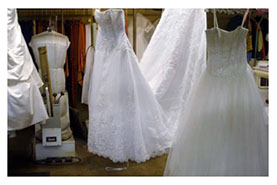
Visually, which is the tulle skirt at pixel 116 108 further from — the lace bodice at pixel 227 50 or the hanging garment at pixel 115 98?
the lace bodice at pixel 227 50

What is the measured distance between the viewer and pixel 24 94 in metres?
2.19

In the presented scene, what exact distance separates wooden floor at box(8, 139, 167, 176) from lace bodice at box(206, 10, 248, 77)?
879 mm

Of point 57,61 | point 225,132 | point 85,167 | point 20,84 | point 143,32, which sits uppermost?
point 143,32

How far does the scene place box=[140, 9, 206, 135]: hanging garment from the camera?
10.4 ft

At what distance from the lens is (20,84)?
2195 millimetres

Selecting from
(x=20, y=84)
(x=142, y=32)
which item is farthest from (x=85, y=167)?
(x=142, y=32)

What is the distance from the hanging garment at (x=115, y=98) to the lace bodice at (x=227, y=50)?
818 millimetres

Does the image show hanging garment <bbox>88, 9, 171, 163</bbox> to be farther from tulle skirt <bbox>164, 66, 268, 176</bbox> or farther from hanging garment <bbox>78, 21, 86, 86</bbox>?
tulle skirt <bbox>164, 66, 268, 176</bbox>

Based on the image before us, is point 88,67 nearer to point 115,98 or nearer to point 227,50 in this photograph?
point 115,98

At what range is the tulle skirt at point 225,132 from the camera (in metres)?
2.08

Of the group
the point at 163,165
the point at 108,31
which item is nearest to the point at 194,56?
the point at 108,31

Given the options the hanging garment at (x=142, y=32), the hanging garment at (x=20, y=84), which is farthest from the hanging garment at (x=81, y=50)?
the hanging garment at (x=142, y=32)

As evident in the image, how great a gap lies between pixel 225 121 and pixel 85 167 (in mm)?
1066

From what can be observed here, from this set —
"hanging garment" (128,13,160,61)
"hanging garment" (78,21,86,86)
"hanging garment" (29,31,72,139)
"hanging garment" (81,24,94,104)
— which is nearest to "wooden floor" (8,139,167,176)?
"hanging garment" (29,31,72,139)
